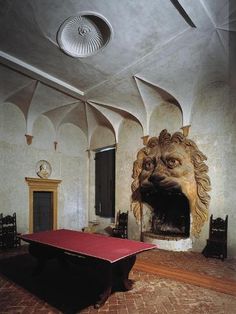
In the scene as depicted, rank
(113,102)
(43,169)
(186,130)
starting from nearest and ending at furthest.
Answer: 1. (186,130)
2. (113,102)
3. (43,169)

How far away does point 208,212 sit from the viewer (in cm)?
665

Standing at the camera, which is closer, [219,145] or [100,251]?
[100,251]

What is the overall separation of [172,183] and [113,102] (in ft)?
12.1

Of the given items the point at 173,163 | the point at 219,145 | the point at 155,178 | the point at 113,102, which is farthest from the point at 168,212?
the point at 113,102

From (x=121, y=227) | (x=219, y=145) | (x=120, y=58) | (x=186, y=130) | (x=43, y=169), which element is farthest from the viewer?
(x=43, y=169)

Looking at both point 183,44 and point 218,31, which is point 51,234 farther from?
point 218,31

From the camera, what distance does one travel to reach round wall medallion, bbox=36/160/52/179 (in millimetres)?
8891

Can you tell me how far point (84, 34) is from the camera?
5.36 meters

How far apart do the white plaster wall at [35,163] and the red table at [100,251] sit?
134 inches

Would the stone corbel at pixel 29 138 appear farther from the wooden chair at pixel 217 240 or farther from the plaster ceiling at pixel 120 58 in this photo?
the wooden chair at pixel 217 240

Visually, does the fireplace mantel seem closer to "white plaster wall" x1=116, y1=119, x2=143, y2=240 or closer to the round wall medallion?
the round wall medallion

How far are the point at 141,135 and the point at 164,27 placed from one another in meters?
4.14

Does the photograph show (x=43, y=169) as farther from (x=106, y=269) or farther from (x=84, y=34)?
(x=106, y=269)

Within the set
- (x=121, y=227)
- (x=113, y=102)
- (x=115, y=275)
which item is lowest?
(x=121, y=227)
